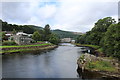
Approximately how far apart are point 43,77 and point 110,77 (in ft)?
30.6

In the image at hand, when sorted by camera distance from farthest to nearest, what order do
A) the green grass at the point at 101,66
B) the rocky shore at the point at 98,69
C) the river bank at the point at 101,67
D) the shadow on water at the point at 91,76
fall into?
1. the green grass at the point at 101,66
2. the river bank at the point at 101,67
3. the rocky shore at the point at 98,69
4. the shadow on water at the point at 91,76

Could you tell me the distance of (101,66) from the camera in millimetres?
19375

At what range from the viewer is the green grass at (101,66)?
18312mm

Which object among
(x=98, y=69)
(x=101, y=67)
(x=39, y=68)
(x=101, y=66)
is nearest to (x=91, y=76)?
(x=98, y=69)

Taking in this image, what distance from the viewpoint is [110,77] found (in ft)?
54.5

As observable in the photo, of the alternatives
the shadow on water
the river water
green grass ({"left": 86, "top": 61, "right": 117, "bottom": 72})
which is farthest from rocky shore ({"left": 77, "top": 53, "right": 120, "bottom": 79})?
the river water

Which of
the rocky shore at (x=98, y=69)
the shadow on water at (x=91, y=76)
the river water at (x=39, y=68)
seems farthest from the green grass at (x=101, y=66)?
the river water at (x=39, y=68)

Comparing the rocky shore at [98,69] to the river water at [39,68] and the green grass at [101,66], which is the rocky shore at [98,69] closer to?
the green grass at [101,66]

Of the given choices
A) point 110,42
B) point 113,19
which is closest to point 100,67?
point 110,42

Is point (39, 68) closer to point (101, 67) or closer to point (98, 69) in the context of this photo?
point (98, 69)

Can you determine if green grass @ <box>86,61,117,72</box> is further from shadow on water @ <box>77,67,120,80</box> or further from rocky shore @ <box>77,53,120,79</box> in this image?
shadow on water @ <box>77,67,120,80</box>

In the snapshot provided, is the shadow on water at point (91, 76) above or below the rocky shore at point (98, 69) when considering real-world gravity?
below

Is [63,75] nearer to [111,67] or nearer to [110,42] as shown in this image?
[111,67]

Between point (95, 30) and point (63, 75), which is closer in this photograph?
point (63, 75)
